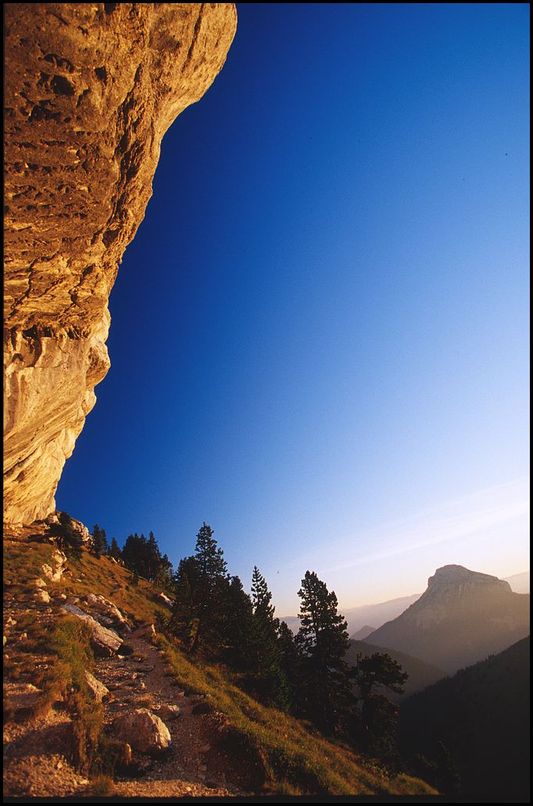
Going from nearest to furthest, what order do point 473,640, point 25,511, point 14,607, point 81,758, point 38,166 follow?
point 81,758
point 38,166
point 14,607
point 25,511
point 473,640

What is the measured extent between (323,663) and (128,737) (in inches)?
700

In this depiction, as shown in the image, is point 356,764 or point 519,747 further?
point 356,764

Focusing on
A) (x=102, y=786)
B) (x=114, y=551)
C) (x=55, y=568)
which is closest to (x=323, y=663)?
(x=102, y=786)

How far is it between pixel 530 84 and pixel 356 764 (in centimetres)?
2106

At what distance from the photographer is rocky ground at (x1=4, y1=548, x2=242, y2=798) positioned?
7734 mm

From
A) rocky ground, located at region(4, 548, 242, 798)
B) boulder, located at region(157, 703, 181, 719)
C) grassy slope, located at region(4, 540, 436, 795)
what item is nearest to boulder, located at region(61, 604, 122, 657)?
rocky ground, located at region(4, 548, 242, 798)

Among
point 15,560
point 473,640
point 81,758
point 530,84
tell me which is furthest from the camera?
point 473,640

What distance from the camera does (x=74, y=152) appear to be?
9.38 m

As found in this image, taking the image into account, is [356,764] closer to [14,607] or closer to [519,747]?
[519,747]

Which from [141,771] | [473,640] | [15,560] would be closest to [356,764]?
[141,771]

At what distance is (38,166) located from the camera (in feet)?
30.0

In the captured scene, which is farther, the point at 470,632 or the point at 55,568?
the point at 470,632

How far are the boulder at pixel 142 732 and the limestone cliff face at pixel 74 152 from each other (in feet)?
38.9

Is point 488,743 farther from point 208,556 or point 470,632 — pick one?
point 470,632
